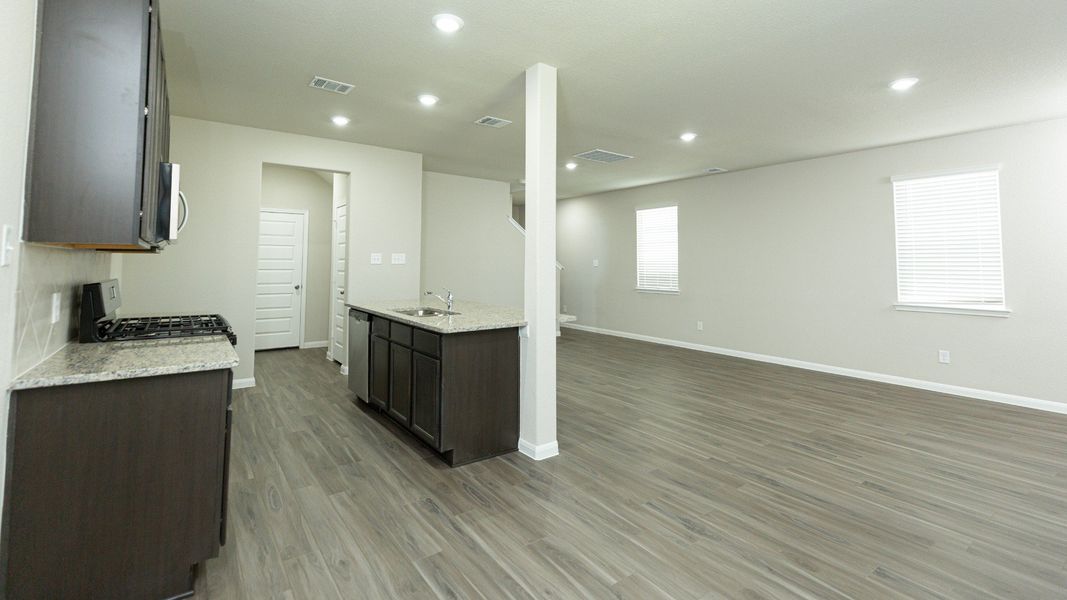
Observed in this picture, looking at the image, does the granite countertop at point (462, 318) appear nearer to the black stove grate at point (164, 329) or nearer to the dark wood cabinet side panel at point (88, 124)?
the black stove grate at point (164, 329)

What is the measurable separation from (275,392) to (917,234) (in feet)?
22.6

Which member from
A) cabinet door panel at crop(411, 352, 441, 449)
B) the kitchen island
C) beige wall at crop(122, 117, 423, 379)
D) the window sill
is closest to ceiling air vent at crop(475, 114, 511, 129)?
beige wall at crop(122, 117, 423, 379)

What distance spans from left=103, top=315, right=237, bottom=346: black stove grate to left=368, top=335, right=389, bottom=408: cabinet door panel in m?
1.14

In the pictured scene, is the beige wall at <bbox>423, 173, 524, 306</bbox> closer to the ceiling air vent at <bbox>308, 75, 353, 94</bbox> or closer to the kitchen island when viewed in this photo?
the ceiling air vent at <bbox>308, 75, 353, 94</bbox>

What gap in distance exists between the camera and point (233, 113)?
4.21 meters

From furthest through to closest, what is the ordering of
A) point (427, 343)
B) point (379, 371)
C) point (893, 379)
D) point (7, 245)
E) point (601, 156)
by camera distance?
point (601, 156), point (893, 379), point (379, 371), point (427, 343), point (7, 245)

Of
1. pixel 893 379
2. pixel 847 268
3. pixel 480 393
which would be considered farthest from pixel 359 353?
pixel 893 379

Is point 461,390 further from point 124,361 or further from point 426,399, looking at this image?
point 124,361

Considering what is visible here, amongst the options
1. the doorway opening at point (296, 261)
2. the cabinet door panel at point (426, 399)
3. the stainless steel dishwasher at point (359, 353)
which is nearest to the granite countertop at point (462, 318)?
the stainless steel dishwasher at point (359, 353)

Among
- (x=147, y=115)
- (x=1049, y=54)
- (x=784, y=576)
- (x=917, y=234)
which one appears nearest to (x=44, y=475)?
(x=147, y=115)

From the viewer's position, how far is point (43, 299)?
5.60 feet

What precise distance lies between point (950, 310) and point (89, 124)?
21.8ft

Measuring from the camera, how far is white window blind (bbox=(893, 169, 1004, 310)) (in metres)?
4.53

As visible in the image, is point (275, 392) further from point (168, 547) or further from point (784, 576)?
point (784, 576)
